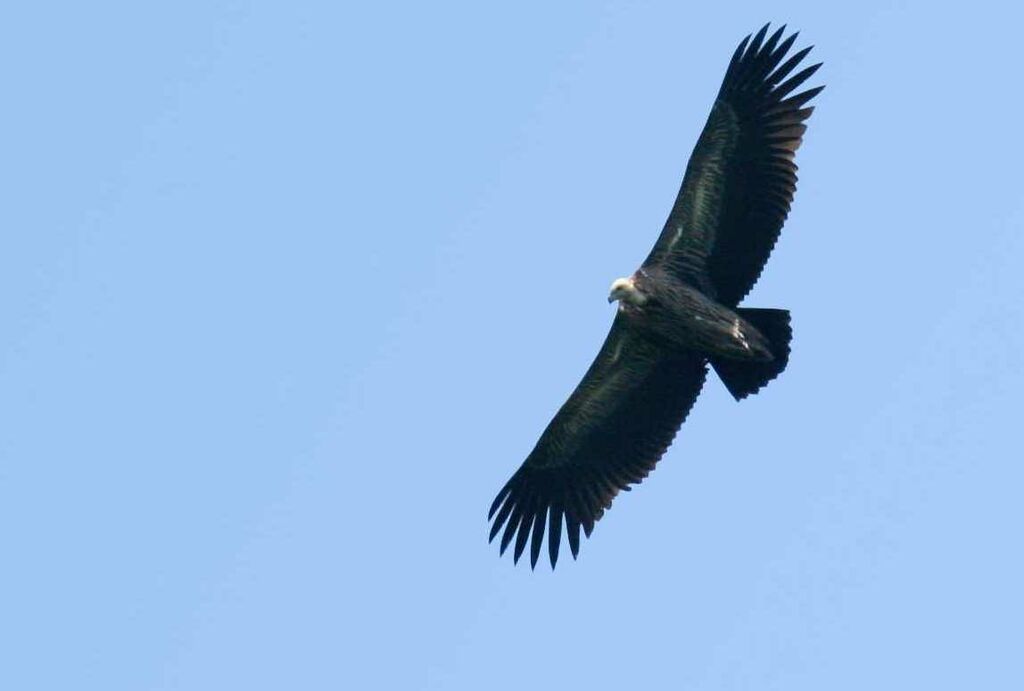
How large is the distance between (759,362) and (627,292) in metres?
1.73

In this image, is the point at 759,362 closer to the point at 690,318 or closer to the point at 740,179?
the point at 690,318

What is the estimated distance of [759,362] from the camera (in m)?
23.2

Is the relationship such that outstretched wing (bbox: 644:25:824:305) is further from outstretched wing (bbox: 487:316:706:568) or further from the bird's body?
outstretched wing (bbox: 487:316:706:568)

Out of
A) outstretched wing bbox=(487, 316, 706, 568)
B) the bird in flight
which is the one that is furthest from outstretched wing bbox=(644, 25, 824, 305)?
outstretched wing bbox=(487, 316, 706, 568)

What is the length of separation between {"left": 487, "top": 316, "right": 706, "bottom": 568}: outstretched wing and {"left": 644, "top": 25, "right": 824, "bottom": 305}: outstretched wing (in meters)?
1.18

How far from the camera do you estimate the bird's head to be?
910 inches

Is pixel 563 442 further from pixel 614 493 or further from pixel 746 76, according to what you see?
pixel 746 76

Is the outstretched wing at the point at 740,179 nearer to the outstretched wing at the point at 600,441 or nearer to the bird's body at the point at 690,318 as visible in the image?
the bird's body at the point at 690,318

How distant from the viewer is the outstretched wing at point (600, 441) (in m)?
24.3

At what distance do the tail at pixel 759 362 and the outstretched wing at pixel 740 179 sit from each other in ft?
1.67

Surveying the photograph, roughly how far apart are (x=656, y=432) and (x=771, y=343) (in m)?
2.25

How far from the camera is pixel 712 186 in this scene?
75.9 feet

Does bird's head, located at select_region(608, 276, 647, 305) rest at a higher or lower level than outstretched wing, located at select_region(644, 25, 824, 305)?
lower

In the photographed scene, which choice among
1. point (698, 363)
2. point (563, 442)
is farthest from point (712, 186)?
point (563, 442)
